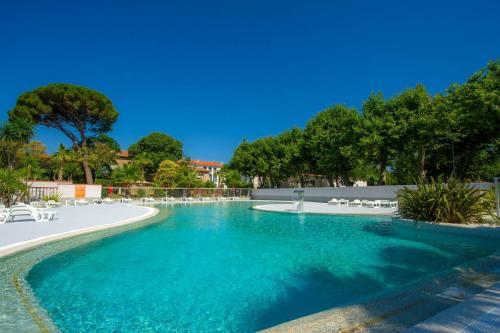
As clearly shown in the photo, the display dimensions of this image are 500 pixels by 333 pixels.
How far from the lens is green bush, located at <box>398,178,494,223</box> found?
30.2 ft

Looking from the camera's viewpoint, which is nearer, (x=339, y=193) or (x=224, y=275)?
(x=224, y=275)

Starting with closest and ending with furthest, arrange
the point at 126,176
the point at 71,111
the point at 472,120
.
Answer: the point at 472,120, the point at 71,111, the point at 126,176

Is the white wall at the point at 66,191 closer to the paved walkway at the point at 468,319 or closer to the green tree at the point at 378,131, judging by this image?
the green tree at the point at 378,131

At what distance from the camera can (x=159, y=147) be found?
59.1 meters

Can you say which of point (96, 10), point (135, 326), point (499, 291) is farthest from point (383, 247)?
point (96, 10)

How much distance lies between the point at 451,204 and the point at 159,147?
2197 inches

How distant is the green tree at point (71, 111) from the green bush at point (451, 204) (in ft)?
130

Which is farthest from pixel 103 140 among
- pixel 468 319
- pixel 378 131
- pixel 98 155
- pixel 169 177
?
pixel 468 319

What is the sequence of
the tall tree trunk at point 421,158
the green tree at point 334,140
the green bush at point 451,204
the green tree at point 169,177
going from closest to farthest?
the green bush at point 451,204 < the tall tree trunk at point 421,158 < the green tree at point 334,140 < the green tree at point 169,177

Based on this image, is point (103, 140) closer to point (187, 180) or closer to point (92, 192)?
point (187, 180)

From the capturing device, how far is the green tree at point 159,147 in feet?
190

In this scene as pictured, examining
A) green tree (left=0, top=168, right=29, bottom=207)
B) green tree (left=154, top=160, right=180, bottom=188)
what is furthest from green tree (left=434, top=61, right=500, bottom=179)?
green tree (left=154, top=160, right=180, bottom=188)

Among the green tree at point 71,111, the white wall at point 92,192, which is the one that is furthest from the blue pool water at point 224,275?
the green tree at point 71,111

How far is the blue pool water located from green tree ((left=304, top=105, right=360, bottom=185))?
18.9 metres
